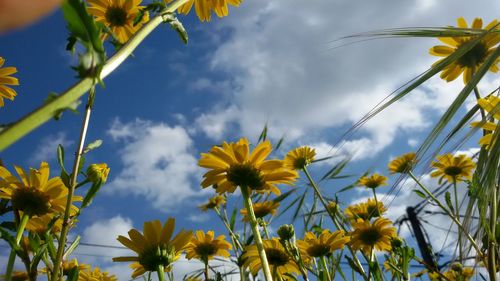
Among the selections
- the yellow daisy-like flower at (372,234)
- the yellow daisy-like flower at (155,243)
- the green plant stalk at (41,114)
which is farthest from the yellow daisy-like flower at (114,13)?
the yellow daisy-like flower at (372,234)

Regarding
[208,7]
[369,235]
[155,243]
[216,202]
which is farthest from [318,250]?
[216,202]

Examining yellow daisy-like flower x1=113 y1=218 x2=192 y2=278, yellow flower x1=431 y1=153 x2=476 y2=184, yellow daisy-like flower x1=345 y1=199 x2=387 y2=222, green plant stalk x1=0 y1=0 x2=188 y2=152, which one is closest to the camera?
green plant stalk x1=0 y1=0 x2=188 y2=152

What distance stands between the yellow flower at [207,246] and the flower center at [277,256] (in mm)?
171

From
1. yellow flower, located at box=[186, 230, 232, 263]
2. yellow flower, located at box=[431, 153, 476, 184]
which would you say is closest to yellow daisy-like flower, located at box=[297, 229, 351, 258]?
yellow flower, located at box=[186, 230, 232, 263]

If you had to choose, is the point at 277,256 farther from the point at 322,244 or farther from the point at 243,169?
the point at 243,169

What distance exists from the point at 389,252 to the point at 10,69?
1.11 meters

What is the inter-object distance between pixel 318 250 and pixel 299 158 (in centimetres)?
43

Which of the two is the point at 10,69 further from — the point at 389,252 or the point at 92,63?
the point at 389,252

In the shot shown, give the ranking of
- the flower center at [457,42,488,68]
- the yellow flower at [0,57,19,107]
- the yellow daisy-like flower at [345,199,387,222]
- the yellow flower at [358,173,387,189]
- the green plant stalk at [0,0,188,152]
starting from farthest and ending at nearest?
the yellow flower at [358,173,387,189], the yellow daisy-like flower at [345,199,387,222], the flower center at [457,42,488,68], the yellow flower at [0,57,19,107], the green plant stalk at [0,0,188,152]

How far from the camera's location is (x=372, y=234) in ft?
4.47

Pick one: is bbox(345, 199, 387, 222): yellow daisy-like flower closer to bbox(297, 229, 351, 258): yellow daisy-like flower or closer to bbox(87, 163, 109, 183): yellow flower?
bbox(297, 229, 351, 258): yellow daisy-like flower

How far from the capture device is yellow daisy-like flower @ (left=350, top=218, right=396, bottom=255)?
1375 mm

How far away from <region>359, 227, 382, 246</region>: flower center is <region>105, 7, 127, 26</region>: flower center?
929mm

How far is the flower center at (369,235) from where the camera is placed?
1.37 meters
